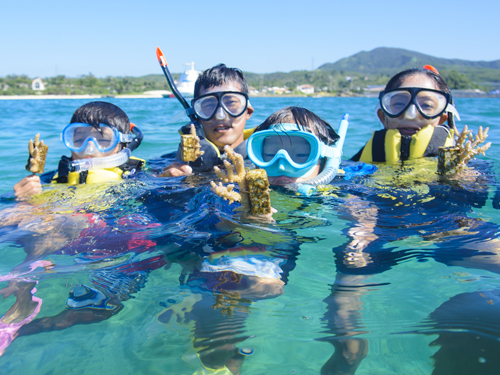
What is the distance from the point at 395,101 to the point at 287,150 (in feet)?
5.55

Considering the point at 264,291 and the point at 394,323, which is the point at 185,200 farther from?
the point at 394,323

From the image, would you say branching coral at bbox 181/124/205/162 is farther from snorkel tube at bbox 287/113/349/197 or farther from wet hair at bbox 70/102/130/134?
snorkel tube at bbox 287/113/349/197

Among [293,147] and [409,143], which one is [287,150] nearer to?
[293,147]

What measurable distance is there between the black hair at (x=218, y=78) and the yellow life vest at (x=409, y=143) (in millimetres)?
1506

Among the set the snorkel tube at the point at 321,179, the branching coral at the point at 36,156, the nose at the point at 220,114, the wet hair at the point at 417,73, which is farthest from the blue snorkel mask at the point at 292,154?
the branching coral at the point at 36,156

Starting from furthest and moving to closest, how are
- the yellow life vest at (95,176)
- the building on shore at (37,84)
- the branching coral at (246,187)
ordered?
1. the building on shore at (37,84)
2. the yellow life vest at (95,176)
3. the branching coral at (246,187)

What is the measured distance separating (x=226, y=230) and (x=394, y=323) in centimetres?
112

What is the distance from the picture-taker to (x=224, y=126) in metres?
4.06

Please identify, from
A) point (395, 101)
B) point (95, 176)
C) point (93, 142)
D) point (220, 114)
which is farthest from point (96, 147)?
point (395, 101)

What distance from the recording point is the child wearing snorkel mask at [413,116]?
388 cm

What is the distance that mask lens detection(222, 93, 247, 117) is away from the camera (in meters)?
3.95

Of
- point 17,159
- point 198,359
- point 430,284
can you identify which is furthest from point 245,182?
point 17,159

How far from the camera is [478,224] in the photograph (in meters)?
2.59

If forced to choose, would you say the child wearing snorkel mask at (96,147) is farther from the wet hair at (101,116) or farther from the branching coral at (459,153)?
the branching coral at (459,153)
